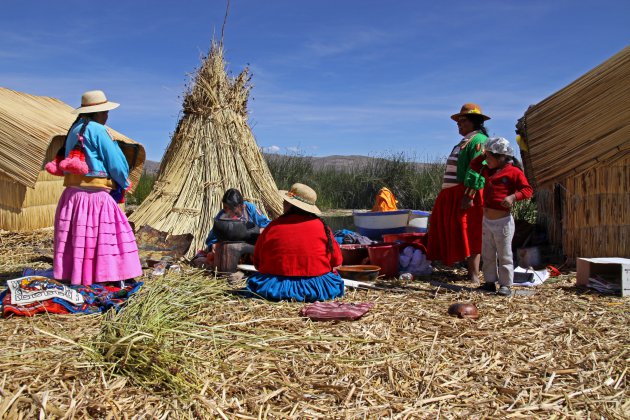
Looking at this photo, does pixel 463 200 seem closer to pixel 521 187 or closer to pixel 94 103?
pixel 521 187

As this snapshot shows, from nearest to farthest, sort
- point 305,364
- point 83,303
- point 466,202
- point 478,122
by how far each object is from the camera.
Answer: point 305,364
point 83,303
point 466,202
point 478,122

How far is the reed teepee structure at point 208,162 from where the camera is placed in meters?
6.38

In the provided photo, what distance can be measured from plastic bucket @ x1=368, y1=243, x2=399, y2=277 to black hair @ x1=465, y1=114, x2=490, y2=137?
125cm

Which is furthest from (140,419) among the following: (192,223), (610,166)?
(610,166)

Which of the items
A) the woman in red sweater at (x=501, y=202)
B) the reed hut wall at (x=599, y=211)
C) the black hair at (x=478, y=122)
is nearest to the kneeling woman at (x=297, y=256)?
the woman in red sweater at (x=501, y=202)

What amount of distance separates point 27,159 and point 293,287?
13.8 feet

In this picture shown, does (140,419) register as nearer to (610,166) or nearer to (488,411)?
(488,411)

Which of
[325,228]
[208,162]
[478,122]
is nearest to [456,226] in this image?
[478,122]

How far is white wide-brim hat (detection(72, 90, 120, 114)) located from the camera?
14.3 feet

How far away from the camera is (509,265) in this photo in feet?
15.3

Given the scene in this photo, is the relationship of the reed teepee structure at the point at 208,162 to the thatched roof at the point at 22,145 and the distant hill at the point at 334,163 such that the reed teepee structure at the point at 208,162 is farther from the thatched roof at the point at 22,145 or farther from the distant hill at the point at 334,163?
the distant hill at the point at 334,163

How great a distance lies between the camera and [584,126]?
19.9ft

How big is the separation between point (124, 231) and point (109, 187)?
342 mm

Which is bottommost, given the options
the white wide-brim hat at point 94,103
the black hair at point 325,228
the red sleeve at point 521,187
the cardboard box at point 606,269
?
the cardboard box at point 606,269
